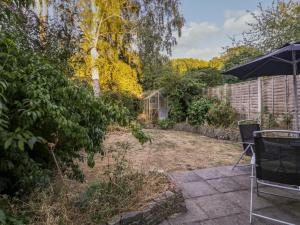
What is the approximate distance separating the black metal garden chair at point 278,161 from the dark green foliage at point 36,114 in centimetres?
130

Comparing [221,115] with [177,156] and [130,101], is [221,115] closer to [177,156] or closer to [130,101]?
[177,156]

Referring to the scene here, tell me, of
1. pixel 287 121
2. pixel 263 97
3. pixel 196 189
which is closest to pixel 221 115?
pixel 263 97

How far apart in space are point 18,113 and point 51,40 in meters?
2.51

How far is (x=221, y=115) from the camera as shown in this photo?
7.88 metres

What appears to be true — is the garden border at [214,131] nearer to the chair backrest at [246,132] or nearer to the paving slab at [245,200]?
the chair backrest at [246,132]

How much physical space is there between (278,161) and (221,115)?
585 cm

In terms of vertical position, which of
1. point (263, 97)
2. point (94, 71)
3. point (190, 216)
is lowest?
point (190, 216)

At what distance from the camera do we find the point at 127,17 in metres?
9.73

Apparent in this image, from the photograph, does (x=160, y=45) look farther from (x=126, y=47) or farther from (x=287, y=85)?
(x=287, y=85)

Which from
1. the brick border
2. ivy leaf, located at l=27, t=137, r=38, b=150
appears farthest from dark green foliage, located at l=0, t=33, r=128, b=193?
the brick border

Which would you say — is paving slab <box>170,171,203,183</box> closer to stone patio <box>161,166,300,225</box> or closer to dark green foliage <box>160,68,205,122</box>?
stone patio <box>161,166,300,225</box>

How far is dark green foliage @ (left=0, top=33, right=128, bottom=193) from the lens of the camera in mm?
1653

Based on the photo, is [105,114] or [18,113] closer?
[18,113]

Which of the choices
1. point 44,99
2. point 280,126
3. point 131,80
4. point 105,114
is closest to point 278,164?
point 105,114
